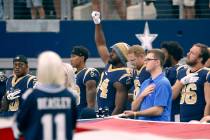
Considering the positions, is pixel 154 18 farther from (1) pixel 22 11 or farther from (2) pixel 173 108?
(2) pixel 173 108

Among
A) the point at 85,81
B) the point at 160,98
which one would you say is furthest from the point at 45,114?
the point at 85,81

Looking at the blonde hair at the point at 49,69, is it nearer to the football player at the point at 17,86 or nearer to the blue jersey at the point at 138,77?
the blue jersey at the point at 138,77

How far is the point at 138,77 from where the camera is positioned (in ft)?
43.7

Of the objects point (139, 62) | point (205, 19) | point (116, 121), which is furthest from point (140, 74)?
point (205, 19)

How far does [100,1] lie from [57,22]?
3.11ft

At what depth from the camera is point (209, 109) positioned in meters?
12.1

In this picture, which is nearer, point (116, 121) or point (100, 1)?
point (116, 121)

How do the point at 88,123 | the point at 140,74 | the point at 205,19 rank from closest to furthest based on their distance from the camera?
the point at 88,123
the point at 140,74
the point at 205,19

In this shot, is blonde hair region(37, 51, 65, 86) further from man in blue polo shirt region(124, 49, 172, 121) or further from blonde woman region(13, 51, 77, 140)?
man in blue polo shirt region(124, 49, 172, 121)

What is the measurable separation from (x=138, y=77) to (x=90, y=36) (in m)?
5.69

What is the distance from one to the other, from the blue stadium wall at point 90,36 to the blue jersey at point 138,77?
4.94m

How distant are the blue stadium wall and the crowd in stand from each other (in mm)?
2989

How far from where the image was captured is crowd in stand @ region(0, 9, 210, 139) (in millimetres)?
8547

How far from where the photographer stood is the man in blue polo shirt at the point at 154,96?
11320mm
